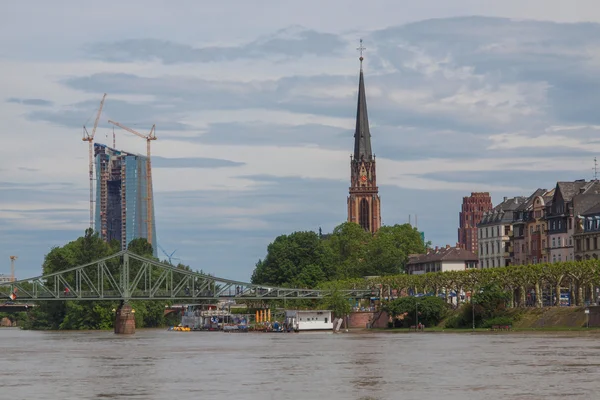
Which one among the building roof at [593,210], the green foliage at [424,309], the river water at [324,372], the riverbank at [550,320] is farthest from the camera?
the building roof at [593,210]

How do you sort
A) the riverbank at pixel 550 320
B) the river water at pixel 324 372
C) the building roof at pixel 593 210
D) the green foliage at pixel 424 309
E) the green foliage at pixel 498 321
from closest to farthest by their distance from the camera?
the river water at pixel 324 372
the riverbank at pixel 550 320
the green foliage at pixel 498 321
the green foliage at pixel 424 309
the building roof at pixel 593 210

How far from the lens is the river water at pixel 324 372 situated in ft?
236

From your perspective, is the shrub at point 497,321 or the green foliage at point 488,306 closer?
the shrub at point 497,321

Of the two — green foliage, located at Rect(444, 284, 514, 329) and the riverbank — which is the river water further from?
green foliage, located at Rect(444, 284, 514, 329)

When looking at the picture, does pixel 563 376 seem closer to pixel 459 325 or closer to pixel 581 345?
pixel 581 345

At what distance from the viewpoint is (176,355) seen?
120 meters

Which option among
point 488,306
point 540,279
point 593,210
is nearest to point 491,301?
point 488,306

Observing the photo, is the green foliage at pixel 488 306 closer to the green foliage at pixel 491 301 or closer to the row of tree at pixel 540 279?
the green foliage at pixel 491 301

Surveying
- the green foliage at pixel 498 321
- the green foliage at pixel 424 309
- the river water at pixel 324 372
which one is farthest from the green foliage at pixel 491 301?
the river water at pixel 324 372

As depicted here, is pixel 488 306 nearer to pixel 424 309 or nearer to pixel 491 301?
pixel 491 301

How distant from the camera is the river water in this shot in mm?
71994

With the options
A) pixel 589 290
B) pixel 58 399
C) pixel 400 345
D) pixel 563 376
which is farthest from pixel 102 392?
pixel 589 290

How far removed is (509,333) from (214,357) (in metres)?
53.8

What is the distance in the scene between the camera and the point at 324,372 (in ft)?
291
